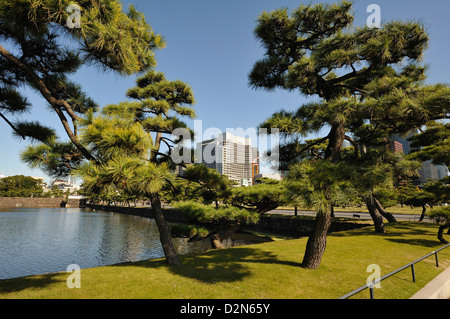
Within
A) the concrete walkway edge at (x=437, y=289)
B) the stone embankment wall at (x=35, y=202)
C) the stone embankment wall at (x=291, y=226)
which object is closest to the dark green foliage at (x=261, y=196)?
the concrete walkway edge at (x=437, y=289)

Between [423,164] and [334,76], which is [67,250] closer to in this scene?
[334,76]

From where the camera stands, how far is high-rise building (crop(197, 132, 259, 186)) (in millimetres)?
8688

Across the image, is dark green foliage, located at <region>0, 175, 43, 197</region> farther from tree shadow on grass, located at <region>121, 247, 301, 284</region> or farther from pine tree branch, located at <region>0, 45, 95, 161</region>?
tree shadow on grass, located at <region>121, 247, 301, 284</region>

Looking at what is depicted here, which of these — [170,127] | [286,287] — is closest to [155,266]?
[286,287]

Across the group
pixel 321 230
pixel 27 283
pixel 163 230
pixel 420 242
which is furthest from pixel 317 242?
pixel 420 242

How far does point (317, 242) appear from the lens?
584 centimetres

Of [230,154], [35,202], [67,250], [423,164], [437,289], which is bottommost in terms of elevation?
[35,202]

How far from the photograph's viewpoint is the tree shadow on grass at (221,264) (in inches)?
213

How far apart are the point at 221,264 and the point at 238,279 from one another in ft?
4.70

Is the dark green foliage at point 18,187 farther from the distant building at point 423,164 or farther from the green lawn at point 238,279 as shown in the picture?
the distant building at point 423,164

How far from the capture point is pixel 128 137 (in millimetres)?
4312

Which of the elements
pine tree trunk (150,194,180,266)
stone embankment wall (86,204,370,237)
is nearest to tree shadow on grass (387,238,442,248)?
stone embankment wall (86,204,370,237)

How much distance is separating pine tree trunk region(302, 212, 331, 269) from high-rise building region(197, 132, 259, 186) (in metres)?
3.13

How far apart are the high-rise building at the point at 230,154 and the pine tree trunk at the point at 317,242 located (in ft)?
10.3
